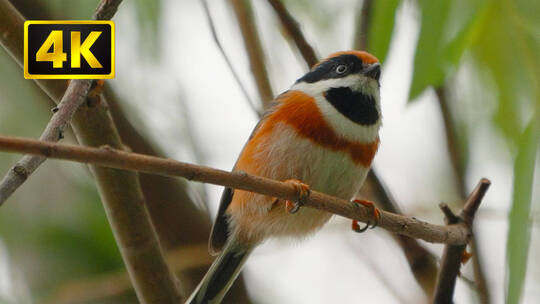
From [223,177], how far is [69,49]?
690mm

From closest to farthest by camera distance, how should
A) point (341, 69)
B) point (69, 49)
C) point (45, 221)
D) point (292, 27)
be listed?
1. point (69, 49)
2. point (292, 27)
3. point (341, 69)
4. point (45, 221)

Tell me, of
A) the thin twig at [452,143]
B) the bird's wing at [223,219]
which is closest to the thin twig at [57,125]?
the bird's wing at [223,219]

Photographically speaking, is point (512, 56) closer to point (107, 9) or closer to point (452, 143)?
point (452, 143)

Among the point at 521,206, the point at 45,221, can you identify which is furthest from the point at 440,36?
the point at 45,221

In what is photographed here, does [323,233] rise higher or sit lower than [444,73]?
lower

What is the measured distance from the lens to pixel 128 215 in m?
2.36

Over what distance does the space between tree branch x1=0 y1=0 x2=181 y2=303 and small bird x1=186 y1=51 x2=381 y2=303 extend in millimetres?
292

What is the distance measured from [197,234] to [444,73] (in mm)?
1366

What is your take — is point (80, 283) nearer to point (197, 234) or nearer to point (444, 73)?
point (197, 234)

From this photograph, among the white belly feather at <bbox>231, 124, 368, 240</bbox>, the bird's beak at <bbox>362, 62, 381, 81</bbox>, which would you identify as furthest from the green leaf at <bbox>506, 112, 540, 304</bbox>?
the bird's beak at <bbox>362, 62, 381, 81</bbox>

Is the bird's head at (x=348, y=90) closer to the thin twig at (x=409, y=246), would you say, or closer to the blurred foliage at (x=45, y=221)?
the thin twig at (x=409, y=246)

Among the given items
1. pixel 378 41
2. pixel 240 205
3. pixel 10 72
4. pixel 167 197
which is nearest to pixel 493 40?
pixel 378 41

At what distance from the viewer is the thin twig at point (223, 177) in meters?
1.31

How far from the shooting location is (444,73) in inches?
90.4
